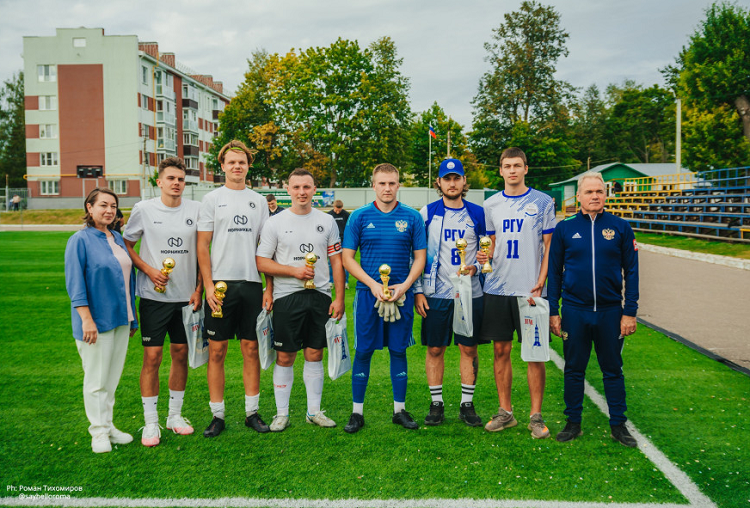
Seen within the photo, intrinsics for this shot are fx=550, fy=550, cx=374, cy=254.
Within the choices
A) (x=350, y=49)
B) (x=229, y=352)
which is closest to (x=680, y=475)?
(x=229, y=352)

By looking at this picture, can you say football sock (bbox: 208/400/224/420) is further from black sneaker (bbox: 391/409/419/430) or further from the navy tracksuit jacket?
the navy tracksuit jacket

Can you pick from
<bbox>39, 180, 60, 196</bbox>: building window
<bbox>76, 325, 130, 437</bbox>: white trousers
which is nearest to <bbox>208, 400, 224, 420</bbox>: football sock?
<bbox>76, 325, 130, 437</bbox>: white trousers

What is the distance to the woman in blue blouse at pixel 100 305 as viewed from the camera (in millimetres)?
3934

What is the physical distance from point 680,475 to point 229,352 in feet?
17.8

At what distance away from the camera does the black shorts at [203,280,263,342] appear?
14.4 ft

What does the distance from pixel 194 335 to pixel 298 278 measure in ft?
3.10

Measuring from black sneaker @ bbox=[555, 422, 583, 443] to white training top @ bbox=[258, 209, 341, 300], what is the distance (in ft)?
7.32

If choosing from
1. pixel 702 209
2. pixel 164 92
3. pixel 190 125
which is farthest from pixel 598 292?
pixel 190 125

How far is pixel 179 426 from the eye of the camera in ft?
14.7

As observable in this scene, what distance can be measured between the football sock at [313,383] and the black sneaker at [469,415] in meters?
1.24

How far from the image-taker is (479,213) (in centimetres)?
458

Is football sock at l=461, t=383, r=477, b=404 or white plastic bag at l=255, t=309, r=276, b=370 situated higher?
white plastic bag at l=255, t=309, r=276, b=370

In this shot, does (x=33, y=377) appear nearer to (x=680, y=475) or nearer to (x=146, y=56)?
(x=680, y=475)

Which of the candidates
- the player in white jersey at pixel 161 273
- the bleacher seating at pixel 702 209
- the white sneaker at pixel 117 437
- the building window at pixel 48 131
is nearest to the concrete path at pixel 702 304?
the bleacher seating at pixel 702 209
